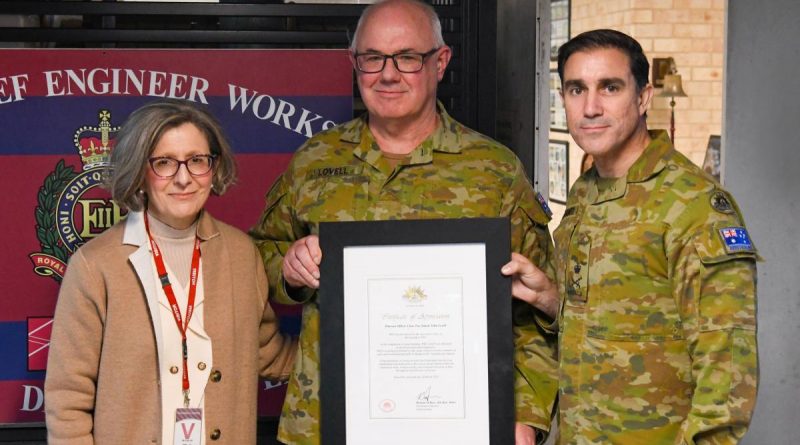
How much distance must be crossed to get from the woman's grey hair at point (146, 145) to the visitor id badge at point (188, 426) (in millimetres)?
526

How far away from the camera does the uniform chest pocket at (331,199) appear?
2.93m

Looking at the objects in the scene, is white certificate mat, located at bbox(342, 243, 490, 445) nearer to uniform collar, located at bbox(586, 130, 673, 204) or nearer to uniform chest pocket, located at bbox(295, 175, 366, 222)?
uniform chest pocket, located at bbox(295, 175, 366, 222)

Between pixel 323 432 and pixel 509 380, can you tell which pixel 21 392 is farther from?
pixel 509 380

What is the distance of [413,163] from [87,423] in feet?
3.45

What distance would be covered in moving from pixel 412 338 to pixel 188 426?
594 mm

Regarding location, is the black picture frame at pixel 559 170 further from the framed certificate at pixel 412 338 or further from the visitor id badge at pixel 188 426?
the visitor id badge at pixel 188 426

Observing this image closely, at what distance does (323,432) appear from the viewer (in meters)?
2.72

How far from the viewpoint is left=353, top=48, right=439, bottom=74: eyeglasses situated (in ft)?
9.35

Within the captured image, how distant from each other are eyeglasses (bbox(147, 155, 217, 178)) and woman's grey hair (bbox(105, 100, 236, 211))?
22 millimetres

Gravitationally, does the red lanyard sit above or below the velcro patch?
below

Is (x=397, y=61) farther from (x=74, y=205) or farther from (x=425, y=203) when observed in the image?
(x=74, y=205)

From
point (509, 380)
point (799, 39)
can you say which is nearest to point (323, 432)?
point (509, 380)

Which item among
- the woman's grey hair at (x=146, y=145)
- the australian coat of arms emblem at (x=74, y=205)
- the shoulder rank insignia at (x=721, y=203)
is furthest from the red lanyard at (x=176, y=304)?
the shoulder rank insignia at (x=721, y=203)

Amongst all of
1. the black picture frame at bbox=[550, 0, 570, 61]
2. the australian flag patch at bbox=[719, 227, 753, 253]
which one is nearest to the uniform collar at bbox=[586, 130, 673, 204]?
the australian flag patch at bbox=[719, 227, 753, 253]
